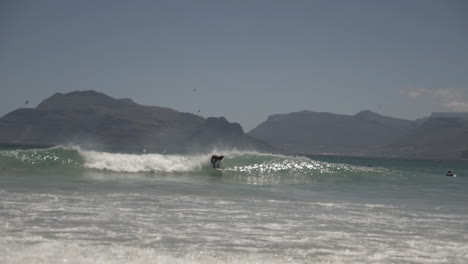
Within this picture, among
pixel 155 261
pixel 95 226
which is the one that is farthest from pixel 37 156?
pixel 155 261

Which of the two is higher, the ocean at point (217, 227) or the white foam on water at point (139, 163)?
the white foam on water at point (139, 163)

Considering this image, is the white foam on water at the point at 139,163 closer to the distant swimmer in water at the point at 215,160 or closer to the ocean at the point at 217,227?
the distant swimmer in water at the point at 215,160

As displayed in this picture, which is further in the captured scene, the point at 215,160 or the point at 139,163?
the point at 215,160

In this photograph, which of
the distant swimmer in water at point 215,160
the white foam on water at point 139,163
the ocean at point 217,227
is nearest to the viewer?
Answer: the ocean at point 217,227

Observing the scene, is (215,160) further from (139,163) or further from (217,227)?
(217,227)

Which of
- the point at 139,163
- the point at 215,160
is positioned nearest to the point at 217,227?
the point at 139,163

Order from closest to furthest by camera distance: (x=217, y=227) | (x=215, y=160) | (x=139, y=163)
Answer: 1. (x=217, y=227)
2. (x=139, y=163)
3. (x=215, y=160)

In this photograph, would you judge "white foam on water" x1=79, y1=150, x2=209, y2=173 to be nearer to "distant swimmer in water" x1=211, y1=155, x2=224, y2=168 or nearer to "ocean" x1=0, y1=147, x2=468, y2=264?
"distant swimmer in water" x1=211, y1=155, x2=224, y2=168

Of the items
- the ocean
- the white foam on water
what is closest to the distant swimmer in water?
the white foam on water

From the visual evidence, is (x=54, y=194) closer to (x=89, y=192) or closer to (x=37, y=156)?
(x=89, y=192)

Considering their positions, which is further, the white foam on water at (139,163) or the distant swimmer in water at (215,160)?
the distant swimmer in water at (215,160)

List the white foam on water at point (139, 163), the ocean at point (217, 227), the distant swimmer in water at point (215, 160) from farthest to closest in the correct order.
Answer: the distant swimmer in water at point (215, 160)
the white foam on water at point (139, 163)
the ocean at point (217, 227)

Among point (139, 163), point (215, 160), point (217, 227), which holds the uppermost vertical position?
point (215, 160)

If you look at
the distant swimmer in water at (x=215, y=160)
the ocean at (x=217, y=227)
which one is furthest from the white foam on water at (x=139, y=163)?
the ocean at (x=217, y=227)
